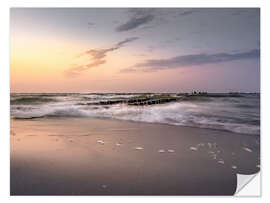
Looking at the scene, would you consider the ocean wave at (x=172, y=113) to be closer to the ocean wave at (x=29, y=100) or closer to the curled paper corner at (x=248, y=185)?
the ocean wave at (x=29, y=100)

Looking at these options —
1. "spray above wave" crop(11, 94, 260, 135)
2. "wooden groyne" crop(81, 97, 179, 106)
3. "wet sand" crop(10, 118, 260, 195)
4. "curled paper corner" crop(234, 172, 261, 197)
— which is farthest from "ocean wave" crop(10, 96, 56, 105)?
"curled paper corner" crop(234, 172, 261, 197)

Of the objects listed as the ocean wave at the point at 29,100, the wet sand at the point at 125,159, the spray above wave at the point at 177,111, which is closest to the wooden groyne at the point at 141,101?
the spray above wave at the point at 177,111

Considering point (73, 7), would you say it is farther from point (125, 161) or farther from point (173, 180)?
point (173, 180)

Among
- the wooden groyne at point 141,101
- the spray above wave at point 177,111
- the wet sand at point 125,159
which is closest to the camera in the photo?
the wet sand at point 125,159

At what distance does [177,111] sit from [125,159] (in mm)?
644

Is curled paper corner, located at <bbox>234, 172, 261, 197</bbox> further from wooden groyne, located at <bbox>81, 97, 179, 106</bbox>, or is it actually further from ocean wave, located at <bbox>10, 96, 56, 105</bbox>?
ocean wave, located at <bbox>10, 96, 56, 105</bbox>

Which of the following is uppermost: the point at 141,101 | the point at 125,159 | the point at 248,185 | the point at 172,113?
the point at 141,101

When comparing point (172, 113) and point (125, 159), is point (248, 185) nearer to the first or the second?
point (172, 113)

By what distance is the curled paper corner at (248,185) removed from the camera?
2.20 m

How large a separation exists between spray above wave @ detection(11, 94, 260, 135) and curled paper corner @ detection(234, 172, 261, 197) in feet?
1.21

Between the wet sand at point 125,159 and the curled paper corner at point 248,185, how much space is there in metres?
0.05

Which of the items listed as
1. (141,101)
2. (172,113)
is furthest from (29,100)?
(172,113)

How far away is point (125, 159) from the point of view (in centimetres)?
226

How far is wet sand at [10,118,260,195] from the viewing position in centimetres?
212
